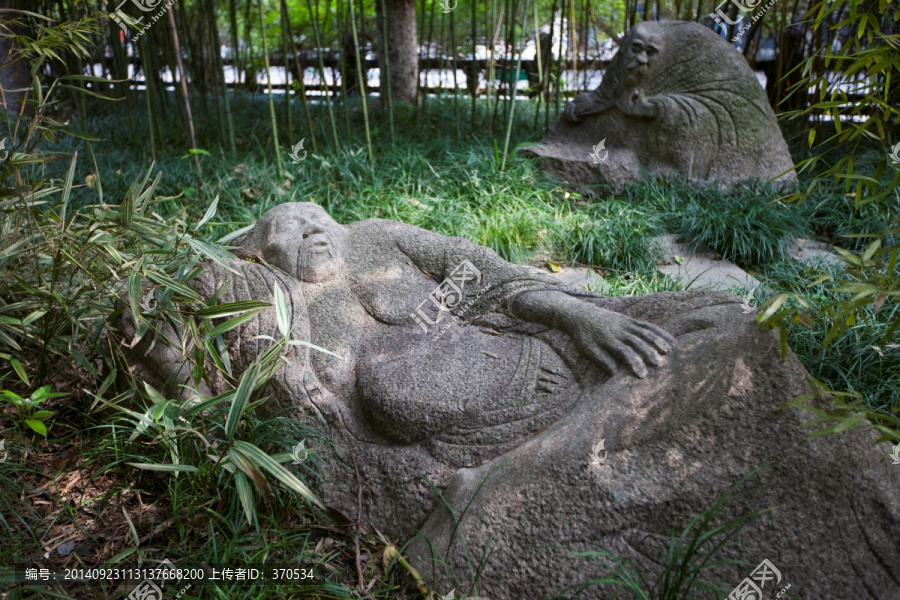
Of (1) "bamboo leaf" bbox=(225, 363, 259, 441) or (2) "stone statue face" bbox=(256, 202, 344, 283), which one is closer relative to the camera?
(1) "bamboo leaf" bbox=(225, 363, 259, 441)

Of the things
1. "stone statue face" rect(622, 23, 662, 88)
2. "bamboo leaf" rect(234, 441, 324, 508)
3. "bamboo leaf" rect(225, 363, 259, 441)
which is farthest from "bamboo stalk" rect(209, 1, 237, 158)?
"bamboo leaf" rect(234, 441, 324, 508)

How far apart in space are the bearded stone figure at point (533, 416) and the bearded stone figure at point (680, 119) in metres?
2.60

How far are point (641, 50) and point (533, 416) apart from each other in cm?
340

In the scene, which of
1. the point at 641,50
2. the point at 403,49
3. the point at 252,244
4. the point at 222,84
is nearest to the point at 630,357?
the point at 252,244

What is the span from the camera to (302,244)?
8.10 feet

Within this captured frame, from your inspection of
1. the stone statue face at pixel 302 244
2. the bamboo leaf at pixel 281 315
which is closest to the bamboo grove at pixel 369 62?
the stone statue face at pixel 302 244

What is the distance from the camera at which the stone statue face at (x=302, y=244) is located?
2.45 meters

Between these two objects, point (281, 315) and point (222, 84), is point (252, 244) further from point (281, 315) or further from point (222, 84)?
point (222, 84)

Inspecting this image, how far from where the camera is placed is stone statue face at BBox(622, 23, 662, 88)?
467 centimetres

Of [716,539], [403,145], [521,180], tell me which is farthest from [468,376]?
[403,145]

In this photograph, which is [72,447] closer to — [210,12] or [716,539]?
[716,539]

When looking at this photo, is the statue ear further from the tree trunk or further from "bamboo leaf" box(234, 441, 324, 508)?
the tree trunk

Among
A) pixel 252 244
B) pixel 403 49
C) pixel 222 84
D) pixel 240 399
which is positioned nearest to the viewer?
pixel 240 399

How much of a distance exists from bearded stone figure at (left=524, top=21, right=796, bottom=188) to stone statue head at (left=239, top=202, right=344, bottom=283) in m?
2.63
